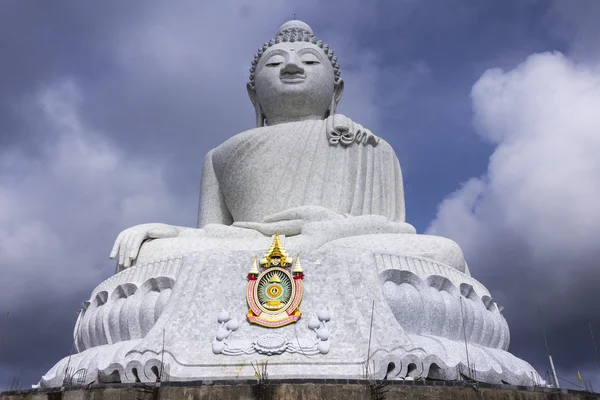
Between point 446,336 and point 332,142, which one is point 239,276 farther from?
point 332,142

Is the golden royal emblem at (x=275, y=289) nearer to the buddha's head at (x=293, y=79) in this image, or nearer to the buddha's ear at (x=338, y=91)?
the buddha's head at (x=293, y=79)

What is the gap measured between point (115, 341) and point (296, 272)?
2578 millimetres

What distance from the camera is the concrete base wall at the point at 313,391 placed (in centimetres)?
496

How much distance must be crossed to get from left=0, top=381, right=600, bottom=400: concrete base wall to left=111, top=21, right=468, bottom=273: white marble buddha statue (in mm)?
3044

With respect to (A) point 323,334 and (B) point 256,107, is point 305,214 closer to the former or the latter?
(A) point 323,334

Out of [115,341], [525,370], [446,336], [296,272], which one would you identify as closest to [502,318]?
[525,370]

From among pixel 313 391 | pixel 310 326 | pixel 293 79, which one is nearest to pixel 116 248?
pixel 310 326

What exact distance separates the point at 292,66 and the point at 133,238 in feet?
14.1

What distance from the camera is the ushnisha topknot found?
11.8 m

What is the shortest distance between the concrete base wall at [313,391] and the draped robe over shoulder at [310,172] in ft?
16.0

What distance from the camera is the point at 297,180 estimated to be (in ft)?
32.9

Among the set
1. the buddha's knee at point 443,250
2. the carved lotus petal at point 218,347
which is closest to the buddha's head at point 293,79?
the buddha's knee at point 443,250

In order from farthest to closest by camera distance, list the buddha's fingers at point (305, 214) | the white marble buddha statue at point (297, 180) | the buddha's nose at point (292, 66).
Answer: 1. the buddha's nose at point (292, 66)
2. the buddha's fingers at point (305, 214)
3. the white marble buddha statue at point (297, 180)

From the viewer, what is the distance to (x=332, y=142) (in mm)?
10258
